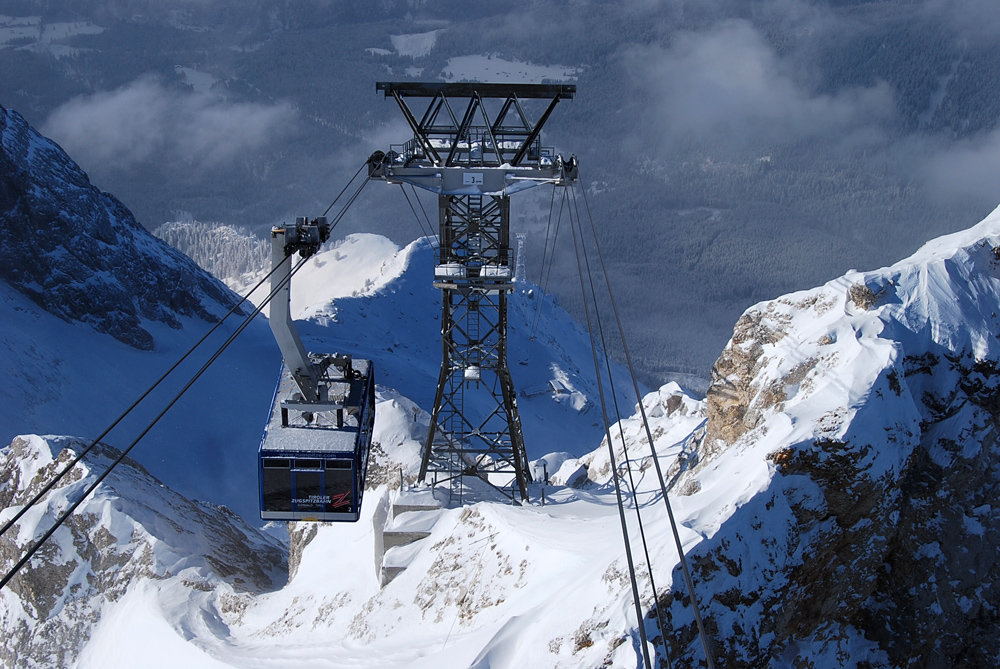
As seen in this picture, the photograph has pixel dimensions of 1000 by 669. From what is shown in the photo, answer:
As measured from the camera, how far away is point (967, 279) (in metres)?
23.4

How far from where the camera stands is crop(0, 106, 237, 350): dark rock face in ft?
225

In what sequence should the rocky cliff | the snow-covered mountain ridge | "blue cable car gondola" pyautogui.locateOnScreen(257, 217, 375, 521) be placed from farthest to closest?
the rocky cliff < "blue cable car gondola" pyautogui.locateOnScreen(257, 217, 375, 521) < the snow-covered mountain ridge

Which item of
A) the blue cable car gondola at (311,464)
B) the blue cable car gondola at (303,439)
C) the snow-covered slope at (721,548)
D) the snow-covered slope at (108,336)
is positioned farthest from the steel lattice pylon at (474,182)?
the snow-covered slope at (108,336)

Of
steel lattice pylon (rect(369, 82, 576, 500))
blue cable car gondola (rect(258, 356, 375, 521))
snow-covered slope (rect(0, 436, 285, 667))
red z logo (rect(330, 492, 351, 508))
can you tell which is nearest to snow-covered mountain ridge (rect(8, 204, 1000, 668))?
snow-covered slope (rect(0, 436, 285, 667))

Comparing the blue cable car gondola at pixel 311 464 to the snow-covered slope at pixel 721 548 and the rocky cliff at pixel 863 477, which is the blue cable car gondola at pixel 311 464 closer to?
the snow-covered slope at pixel 721 548

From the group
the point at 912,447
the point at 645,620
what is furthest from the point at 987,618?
the point at 645,620

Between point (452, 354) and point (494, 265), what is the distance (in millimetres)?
3660

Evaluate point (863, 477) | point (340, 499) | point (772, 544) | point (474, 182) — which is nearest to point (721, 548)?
point (772, 544)

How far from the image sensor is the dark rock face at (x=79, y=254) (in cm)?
A: 6862

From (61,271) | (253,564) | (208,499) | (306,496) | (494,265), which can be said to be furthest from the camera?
(61,271)

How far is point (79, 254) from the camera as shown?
73.6m

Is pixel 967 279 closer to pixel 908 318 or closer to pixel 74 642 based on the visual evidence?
pixel 908 318

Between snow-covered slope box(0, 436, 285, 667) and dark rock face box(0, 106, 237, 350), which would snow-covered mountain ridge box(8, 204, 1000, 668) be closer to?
snow-covered slope box(0, 436, 285, 667)

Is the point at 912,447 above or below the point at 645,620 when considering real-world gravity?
above
